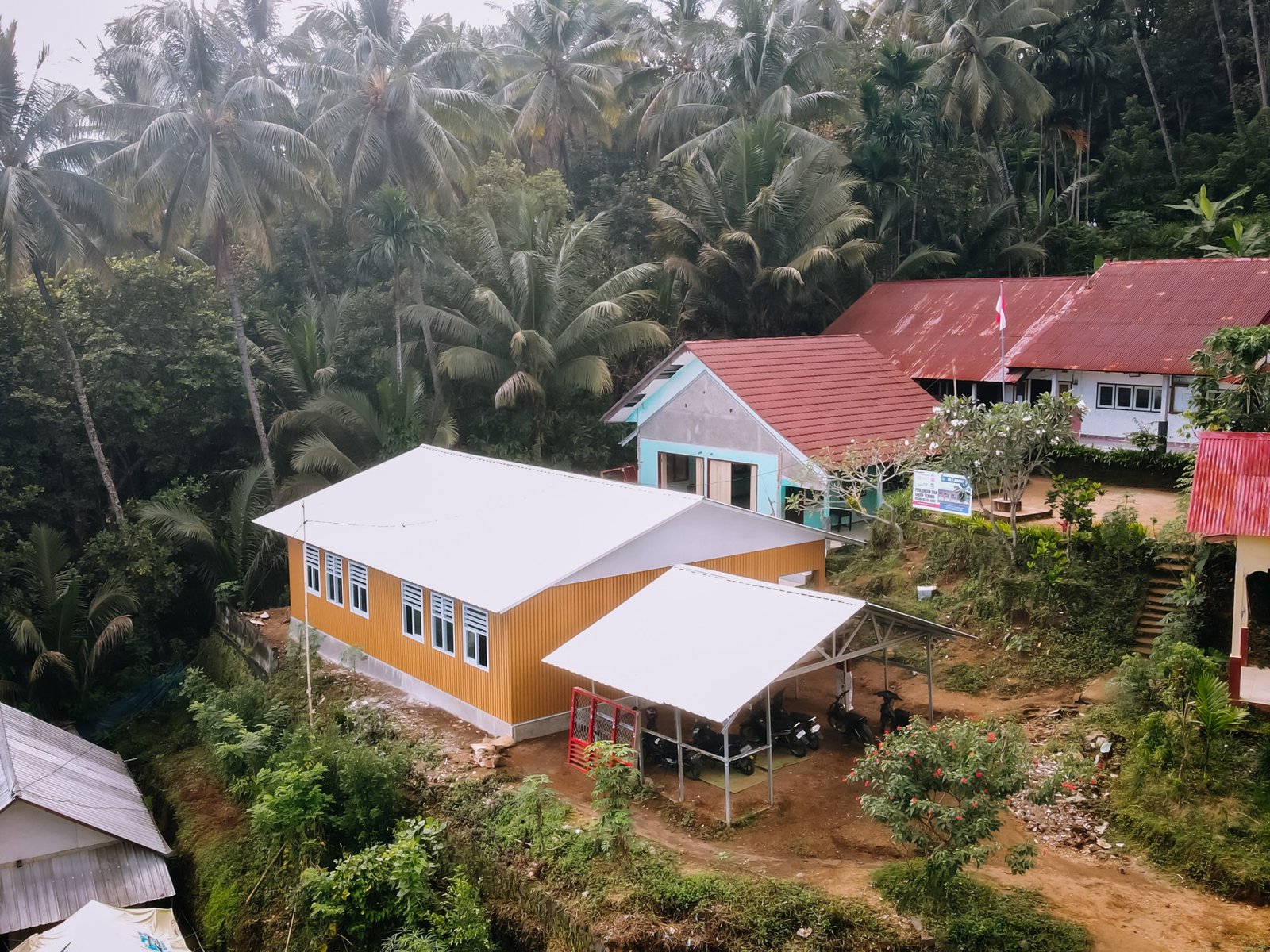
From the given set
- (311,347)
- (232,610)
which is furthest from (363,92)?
(232,610)

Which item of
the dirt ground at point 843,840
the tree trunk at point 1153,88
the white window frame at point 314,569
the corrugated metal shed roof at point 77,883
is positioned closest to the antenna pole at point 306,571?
the white window frame at point 314,569

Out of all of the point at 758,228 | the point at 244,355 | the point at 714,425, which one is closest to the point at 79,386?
the point at 244,355

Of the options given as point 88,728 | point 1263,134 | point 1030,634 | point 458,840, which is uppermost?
point 1263,134

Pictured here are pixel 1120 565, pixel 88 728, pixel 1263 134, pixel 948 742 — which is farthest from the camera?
pixel 1263 134

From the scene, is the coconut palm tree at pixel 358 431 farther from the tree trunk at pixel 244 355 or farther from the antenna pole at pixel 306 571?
the antenna pole at pixel 306 571

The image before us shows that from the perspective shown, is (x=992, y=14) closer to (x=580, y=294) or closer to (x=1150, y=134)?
(x=1150, y=134)

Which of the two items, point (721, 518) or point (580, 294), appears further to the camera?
point (580, 294)

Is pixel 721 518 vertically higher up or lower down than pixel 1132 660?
higher up
